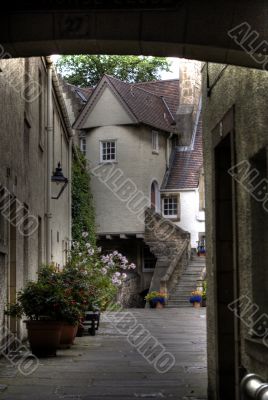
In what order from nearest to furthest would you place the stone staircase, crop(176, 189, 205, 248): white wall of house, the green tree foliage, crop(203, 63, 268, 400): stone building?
crop(203, 63, 268, 400): stone building → the stone staircase → crop(176, 189, 205, 248): white wall of house → the green tree foliage

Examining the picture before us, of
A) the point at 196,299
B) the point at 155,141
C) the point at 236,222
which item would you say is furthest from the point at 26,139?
the point at 155,141

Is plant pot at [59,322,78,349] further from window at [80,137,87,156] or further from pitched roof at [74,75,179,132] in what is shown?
window at [80,137,87,156]

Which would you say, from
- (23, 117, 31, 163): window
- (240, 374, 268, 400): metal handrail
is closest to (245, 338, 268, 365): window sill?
(240, 374, 268, 400): metal handrail

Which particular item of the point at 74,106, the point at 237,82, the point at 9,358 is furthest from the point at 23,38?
the point at 74,106

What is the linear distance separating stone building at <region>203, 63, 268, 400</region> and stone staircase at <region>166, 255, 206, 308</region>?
2295 cm

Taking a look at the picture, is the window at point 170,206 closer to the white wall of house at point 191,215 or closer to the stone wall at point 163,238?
the white wall of house at point 191,215

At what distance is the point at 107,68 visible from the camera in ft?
152

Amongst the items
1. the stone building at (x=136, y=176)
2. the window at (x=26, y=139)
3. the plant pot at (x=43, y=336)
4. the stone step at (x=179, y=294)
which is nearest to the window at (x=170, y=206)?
the stone building at (x=136, y=176)

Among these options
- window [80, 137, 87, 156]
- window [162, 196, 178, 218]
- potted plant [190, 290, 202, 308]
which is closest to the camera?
potted plant [190, 290, 202, 308]

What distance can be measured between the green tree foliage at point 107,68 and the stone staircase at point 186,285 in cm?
1609

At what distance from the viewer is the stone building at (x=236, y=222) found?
570 centimetres

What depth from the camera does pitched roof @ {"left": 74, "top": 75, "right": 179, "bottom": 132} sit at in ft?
120

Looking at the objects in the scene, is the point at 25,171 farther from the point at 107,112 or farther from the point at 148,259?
the point at 148,259

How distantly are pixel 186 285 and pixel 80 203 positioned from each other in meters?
5.76
